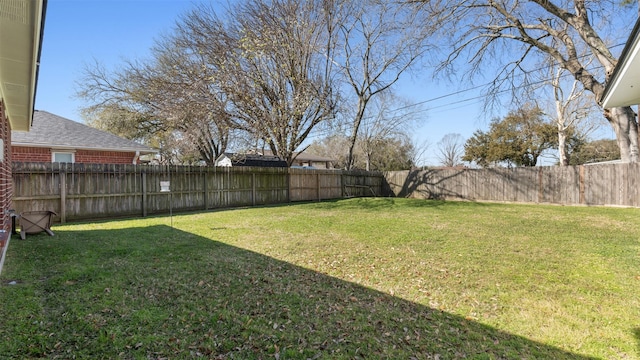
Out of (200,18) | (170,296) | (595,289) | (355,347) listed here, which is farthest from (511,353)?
(200,18)

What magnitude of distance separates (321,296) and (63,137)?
1411 cm

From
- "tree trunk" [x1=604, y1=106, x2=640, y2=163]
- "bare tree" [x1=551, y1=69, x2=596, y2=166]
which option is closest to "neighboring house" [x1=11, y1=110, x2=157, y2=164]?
"tree trunk" [x1=604, y1=106, x2=640, y2=163]

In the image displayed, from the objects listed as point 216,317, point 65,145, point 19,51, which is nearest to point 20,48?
point 19,51

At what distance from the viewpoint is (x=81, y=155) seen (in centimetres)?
1288

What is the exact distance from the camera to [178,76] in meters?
14.2

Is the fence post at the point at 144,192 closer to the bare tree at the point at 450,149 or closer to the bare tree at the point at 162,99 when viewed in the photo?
the bare tree at the point at 162,99

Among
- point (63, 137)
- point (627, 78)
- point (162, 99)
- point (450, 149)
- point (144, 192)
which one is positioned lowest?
point (144, 192)

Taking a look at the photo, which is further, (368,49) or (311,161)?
(311,161)

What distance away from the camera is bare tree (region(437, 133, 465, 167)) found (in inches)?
1614

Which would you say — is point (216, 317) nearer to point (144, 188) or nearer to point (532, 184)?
point (144, 188)

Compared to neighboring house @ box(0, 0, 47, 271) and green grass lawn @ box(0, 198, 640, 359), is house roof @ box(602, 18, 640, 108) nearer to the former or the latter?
green grass lawn @ box(0, 198, 640, 359)

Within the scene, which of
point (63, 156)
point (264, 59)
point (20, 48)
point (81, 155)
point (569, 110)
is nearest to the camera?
point (20, 48)

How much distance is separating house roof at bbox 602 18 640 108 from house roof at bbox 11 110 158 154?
15.4 m

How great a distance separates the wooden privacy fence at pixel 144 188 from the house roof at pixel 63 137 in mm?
4125
